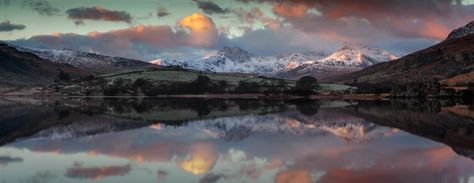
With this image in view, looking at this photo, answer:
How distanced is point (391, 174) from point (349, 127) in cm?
3242

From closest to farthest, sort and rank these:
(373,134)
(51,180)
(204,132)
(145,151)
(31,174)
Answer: (51,180)
(31,174)
(145,151)
(373,134)
(204,132)

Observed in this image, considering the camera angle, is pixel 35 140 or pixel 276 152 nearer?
pixel 276 152

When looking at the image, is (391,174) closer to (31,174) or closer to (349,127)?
(31,174)

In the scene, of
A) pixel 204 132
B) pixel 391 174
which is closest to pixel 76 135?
pixel 204 132

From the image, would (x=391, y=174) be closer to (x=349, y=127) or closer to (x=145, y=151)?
(x=145, y=151)

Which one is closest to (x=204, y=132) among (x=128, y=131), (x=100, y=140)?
(x=128, y=131)

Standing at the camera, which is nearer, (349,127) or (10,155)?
(10,155)

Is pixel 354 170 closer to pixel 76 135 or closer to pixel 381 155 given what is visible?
pixel 381 155

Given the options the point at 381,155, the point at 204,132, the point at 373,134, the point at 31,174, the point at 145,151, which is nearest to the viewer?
the point at 31,174

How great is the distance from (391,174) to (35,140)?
3316 cm

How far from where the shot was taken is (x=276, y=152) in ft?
127

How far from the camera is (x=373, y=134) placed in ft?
173

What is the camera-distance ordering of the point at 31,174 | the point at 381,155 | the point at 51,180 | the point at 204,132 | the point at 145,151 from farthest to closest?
1. the point at 204,132
2. the point at 145,151
3. the point at 381,155
4. the point at 31,174
5. the point at 51,180

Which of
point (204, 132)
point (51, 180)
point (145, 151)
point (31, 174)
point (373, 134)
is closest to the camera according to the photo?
point (51, 180)
